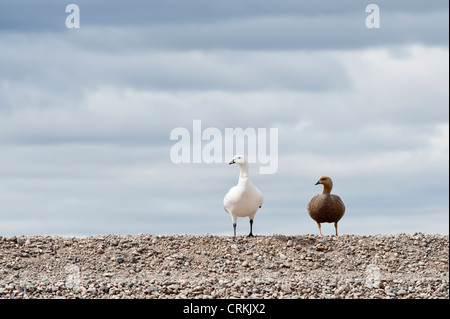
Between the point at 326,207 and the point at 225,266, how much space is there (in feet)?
12.4

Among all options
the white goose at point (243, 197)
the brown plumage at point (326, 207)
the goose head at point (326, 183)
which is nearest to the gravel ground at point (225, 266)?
the brown plumage at point (326, 207)

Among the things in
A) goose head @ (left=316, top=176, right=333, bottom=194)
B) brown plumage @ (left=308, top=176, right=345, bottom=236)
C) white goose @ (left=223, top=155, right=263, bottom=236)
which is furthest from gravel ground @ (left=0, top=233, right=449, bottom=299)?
goose head @ (left=316, top=176, right=333, bottom=194)

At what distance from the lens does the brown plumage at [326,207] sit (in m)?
17.7

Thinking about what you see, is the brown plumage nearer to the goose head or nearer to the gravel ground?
the goose head

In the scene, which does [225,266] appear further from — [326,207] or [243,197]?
[326,207]

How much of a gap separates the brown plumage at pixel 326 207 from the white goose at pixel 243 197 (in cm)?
Answer: 180

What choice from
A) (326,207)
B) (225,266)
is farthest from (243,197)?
(326,207)

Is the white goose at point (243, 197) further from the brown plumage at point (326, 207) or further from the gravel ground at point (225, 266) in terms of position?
the brown plumage at point (326, 207)

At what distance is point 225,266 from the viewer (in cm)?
1547

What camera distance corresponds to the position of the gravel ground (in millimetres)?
13781

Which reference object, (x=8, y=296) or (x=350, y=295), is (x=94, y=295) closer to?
(x=8, y=296)

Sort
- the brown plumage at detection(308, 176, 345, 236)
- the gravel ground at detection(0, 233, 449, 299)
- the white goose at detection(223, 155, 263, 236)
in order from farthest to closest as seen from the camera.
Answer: the brown plumage at detection(308, 176, 345, 236)
the white goose at detection(223, 155, 263, 236)
the gravel ground at detection(0, 233, 449, 299)

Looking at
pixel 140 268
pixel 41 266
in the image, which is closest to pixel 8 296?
pixel 41 266

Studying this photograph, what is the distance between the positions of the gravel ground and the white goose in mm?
800
